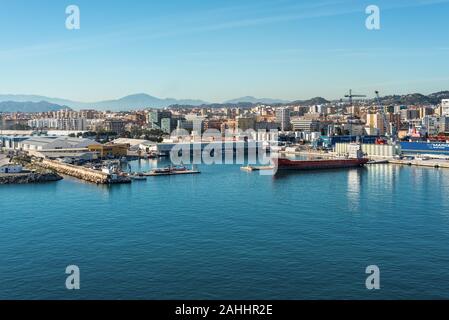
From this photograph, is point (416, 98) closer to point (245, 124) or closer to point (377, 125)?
point (245, 124)

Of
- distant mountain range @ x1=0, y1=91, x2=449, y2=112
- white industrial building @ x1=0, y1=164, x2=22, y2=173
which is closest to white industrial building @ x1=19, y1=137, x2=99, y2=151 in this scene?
white industrial building @ x1=0, y1=164, x2=22, y2=173

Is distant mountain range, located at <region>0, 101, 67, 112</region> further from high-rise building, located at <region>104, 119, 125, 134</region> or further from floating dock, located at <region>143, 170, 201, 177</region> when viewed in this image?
floating dock, located at <region>143, 170, 201, 177</region>

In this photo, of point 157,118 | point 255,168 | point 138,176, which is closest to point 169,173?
point 138,176

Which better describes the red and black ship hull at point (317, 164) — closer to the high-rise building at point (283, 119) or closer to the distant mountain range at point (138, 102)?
the high-rise building at point (283, 119)

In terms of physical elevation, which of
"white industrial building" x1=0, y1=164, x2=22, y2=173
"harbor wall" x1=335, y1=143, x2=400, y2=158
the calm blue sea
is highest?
"harbor wall" x1=335, y1=143, x2=400, y2=158

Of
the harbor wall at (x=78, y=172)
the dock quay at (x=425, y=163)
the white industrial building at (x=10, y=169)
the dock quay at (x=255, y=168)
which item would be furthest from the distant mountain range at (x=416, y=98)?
the white industrial building at (x=10, y=169)
